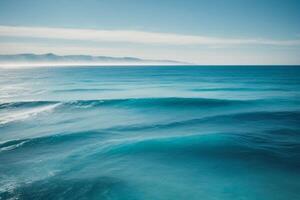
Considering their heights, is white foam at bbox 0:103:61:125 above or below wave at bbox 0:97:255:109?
below

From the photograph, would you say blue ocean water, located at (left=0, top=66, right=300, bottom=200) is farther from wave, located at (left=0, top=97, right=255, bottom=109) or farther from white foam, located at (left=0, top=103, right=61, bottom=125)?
wave, located at (left=0, top=97, right=255, bottom=109)

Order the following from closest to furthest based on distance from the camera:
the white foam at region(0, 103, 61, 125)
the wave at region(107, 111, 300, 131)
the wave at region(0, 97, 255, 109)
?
the wave at region(107, 111, 300, 131) < the white foam at region(0, 103, 61, 125) < the wave at region(0, 97, 255, 109)

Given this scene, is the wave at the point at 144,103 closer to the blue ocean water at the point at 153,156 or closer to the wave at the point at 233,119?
the blue ocean water at the point at 153,156

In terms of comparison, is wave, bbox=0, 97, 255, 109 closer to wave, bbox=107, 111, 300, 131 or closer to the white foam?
the white foam

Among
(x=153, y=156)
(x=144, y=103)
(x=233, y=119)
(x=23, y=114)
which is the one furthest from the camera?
(x=144, y=103)

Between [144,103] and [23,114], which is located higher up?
[144,103]

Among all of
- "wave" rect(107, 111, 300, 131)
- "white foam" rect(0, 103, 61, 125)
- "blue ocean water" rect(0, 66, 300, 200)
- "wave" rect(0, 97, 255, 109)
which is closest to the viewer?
"blue ocean water" rect(0, 66, 300, 200)

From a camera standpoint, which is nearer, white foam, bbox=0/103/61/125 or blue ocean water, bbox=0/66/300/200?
blue ocean water, bbox=0/66/300/200

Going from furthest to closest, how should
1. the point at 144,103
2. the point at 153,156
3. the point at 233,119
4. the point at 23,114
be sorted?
1. the point at 144,103
2. the point at 23,114
3. the point at 233,119
4. the point at 153,156

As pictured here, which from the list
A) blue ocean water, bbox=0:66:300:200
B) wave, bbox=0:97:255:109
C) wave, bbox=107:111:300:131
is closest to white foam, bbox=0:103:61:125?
blue ocean water, bbox=0:66:300:200

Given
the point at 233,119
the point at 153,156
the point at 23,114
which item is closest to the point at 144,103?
the point at 233,119

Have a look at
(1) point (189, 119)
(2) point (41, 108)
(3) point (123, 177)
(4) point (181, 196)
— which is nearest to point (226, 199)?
(4) point (181, 196)

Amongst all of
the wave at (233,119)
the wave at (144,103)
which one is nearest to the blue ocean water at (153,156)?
the wave at (233,119)

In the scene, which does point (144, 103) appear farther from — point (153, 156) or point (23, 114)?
point (153, 156)
